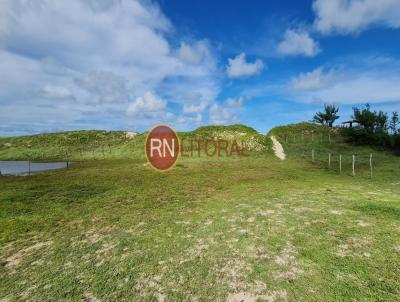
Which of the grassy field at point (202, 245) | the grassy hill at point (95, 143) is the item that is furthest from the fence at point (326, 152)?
the grassy field at point (202, 245)

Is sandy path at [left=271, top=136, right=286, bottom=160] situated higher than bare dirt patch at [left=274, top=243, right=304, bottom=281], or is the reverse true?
sandy path at [left=271, top=136, right=286, bottom=160]

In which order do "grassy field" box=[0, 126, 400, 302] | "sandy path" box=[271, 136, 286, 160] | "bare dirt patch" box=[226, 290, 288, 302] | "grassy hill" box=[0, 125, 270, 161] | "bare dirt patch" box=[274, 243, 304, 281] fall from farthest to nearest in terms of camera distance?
"grassy hill" box=[0, 125, 270, 161]
"sandy path" box=[271, 136, 286, 160]
"bare dirt patch" box=[274, 243, 304, 281]
"grassy field" box=[0, 126, 400, 302]
"bare dirt patch" box=[226, 290, 288, 302]

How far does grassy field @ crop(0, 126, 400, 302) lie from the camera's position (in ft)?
20.3

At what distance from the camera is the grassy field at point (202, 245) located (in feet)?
20.3

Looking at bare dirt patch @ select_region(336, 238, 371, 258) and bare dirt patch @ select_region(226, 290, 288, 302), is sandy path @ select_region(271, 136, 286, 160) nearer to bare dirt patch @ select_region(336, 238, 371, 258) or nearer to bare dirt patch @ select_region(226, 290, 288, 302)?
bare dirt patch @ select_region(336, 238, 371, 258)

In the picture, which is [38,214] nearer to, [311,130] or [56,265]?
[56,265]

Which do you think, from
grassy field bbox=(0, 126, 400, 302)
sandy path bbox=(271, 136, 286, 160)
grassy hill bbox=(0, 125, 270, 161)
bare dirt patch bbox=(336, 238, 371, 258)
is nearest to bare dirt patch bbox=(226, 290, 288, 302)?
grassy field bbox=(0, 126, 400, 302)

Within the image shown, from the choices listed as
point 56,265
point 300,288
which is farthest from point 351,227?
point 56,265

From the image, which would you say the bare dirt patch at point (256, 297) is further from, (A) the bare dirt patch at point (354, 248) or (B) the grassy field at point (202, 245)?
(A) the bare dirt patch at point (354, 248)

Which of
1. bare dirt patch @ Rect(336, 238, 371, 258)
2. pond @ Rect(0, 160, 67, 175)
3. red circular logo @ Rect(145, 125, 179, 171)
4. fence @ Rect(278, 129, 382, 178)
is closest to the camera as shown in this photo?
bare dirt patch @ Rect(336, 238, 371, 258)

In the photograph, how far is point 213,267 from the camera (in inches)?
283

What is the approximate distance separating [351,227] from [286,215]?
103 inches

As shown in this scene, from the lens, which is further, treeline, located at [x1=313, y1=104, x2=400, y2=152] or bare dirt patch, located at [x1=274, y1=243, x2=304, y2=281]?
treeline, located at [x1=313, y1=104, x2=400, y2=152]

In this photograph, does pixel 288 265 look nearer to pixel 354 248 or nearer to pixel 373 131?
pixel 354 248
